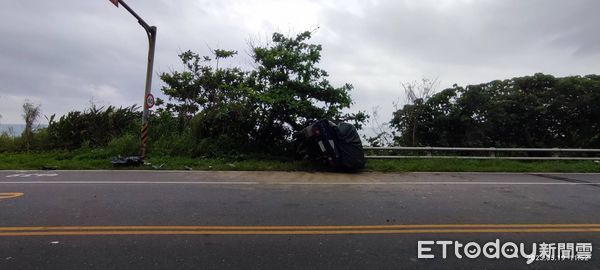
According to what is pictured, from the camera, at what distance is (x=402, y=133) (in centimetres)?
2058

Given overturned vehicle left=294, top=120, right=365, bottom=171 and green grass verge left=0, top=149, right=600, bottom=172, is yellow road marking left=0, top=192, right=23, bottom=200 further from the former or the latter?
overturned vehicle left=294, top=120, right=365, bottom=171

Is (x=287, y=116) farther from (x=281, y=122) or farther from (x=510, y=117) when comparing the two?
(x=510, y=117)

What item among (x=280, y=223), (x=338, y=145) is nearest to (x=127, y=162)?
(x=338, y=145)

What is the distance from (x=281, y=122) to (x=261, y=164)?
2.86 m

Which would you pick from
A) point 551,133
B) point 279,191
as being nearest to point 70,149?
point 279,191

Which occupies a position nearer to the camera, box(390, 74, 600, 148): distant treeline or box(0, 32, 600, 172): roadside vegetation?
box(0, 32, 600, 172): roadside vegetation

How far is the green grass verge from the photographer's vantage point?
1274 centimetres

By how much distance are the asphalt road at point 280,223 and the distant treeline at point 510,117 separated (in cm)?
1015

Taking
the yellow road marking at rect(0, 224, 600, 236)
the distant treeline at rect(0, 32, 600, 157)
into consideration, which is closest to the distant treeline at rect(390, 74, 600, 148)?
the distant treeline at rect(0, 32, 600, 157)

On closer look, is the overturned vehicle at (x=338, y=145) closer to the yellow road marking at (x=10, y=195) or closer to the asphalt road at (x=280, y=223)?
the asphalt road at (x=280, y=223)

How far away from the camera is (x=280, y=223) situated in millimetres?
5875

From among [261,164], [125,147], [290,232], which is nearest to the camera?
[290,232]

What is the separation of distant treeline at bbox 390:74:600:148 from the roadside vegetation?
47mm

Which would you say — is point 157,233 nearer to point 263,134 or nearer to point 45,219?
point 45,219
